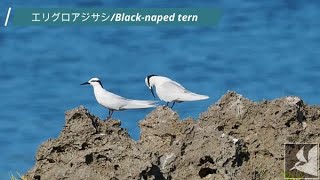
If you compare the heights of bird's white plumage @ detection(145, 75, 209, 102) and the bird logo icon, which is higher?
bird's white plumage @ detection(145, 75, 209, 102)

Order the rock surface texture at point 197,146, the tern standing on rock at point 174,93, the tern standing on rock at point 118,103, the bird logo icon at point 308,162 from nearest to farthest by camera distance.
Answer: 1. the rock surface texture at point 197,146
2. the bird logo icon at point 308,162
3. the tern standing on rock at point 174,93
4. the tern standing on rock at point 118,103

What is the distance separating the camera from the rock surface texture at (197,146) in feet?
27.8

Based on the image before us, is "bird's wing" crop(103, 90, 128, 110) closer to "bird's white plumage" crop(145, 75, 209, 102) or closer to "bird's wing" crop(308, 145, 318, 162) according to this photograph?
"bird's white plumage" crop(145, 75, 209, 102)

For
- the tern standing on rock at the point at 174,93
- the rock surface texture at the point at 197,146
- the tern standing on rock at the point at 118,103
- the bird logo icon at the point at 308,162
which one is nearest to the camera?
the rock surface texture at the point at 197,146

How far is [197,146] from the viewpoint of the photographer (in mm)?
8906

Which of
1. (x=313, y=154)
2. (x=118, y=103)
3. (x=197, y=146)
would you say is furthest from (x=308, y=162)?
(x=118, y=103)

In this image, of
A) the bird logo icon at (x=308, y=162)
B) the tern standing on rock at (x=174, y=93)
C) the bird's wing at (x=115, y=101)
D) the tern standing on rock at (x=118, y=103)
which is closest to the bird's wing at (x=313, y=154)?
the bird logo icon at (x=308, y=162)

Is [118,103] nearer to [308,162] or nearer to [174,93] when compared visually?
[174,93]

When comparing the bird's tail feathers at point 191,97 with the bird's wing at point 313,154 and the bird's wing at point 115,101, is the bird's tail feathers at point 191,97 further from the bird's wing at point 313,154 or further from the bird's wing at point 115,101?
the bird's wing at point 313,154

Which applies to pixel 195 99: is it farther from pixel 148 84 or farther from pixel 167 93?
pixel 148 84

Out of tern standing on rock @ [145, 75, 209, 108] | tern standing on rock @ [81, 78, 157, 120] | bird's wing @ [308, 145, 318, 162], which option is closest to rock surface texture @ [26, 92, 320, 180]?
bird's wing @ [308, 145, 318, 162]

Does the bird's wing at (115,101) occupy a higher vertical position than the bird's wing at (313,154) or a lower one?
higher

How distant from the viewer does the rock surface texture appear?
333 inches

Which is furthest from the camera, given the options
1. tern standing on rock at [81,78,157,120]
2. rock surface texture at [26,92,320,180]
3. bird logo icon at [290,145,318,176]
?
tern standing on rock at [81,78,157,120]
